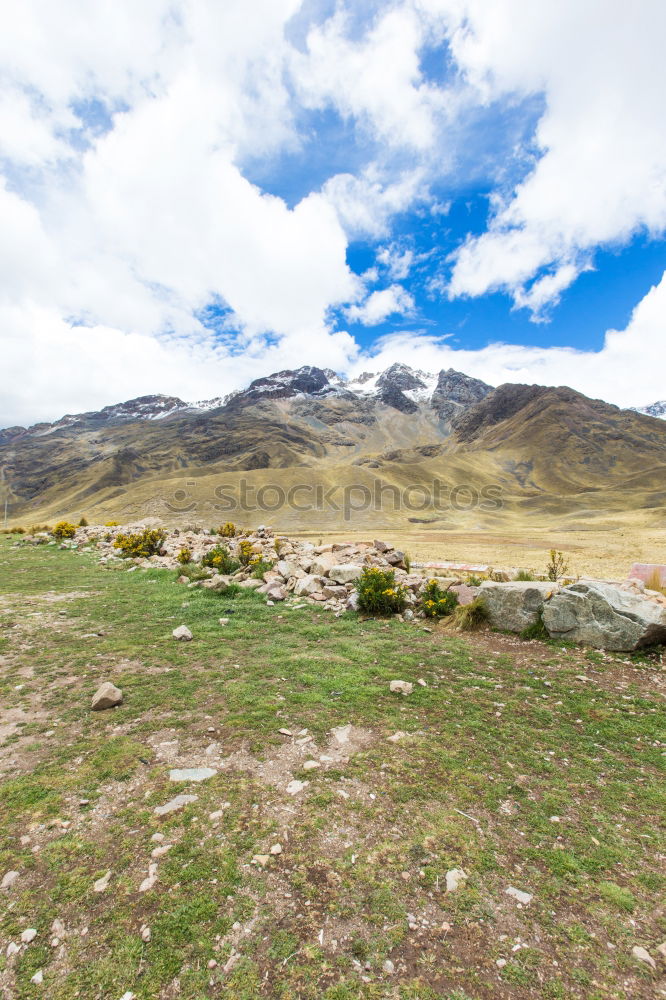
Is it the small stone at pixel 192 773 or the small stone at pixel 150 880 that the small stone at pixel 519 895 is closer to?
the small stone at pixel 150 880

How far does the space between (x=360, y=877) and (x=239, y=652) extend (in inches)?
178

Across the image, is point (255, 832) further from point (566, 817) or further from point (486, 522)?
point (486, 522)

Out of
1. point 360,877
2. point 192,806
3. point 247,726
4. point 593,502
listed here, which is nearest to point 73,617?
point 247,726

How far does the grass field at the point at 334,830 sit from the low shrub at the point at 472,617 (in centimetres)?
173

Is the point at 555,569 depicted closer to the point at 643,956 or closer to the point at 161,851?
the point at 643,956

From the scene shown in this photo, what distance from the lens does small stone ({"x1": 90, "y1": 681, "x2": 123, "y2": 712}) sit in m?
5.05

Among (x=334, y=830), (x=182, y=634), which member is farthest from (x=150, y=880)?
(x=182, y=634)

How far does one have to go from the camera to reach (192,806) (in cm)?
349

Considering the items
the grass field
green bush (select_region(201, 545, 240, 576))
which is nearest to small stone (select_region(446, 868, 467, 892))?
the grass field

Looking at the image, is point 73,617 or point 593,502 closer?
point 73,617

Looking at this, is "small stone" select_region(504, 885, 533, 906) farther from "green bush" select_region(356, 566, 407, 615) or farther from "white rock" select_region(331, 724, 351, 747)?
"green bush" select_region(356, 566, 407, 615)

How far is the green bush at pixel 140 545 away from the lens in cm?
1702

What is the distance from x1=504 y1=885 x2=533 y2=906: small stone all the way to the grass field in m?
0.04

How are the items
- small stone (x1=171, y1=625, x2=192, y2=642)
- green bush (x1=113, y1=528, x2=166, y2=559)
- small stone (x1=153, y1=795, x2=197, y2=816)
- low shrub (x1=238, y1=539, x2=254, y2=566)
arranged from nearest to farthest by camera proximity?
small stone (x1=153, y1=795, x2=197, y2=816) < small stone (x1=171, y1=625, x2=192, y2=642) < low shrub (x1=238, y1=539, x2=254, y2=566) < green bush (x1=113, y1=528, x2=166, y2=559)
